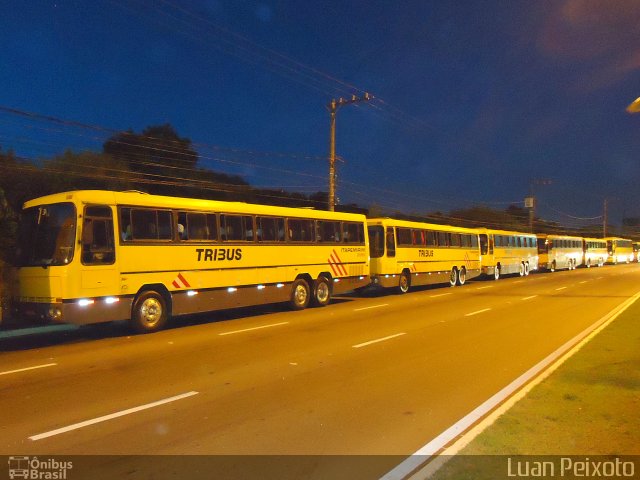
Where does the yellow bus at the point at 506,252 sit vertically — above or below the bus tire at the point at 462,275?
above

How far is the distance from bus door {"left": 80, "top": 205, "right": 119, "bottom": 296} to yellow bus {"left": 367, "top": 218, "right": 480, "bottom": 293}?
12.9m

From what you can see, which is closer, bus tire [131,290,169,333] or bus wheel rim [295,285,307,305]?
bus tire [131,290,169,333]

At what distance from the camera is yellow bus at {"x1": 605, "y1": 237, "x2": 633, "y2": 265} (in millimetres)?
68000

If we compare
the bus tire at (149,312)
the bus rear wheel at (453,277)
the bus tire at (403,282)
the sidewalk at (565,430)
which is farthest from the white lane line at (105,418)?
the bus rear wheel at (453,277)

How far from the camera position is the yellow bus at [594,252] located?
57656mm

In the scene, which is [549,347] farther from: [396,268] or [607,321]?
[396,268]

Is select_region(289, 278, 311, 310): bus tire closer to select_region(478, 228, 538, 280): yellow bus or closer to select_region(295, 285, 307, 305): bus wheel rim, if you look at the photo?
select_region(295, 285, 307, 305): bus wheel rim

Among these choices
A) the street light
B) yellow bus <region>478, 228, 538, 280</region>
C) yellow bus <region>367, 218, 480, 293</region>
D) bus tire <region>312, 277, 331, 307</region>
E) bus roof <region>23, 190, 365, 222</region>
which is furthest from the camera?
yellow bus <region>478, 228, 538, 280</region>

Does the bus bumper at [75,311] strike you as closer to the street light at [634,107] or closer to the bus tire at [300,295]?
the bus tire at [300,295]

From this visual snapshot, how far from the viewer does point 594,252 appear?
6097cm

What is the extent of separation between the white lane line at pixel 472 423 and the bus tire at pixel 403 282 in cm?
1405

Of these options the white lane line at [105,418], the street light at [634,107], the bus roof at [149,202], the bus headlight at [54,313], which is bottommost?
the white lane line at [105,418]

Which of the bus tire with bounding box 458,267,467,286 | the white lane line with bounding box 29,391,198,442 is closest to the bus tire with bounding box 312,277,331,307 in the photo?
the white lane line with bounding box 29,391,198,442

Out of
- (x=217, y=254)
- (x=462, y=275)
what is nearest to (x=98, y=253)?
(x=217, y=254)
